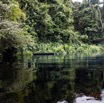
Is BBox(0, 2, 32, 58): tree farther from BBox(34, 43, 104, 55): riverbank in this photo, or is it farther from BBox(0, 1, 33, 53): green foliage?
BBox(34, 43, 104, 55): riverbank

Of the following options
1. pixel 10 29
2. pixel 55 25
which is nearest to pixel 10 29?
pixel 10 29

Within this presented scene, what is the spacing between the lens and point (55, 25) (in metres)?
41.6

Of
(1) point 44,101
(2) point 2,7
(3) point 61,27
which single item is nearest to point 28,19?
(3) point 61,27

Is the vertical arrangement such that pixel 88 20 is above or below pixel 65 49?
above

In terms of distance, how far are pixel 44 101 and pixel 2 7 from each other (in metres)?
18.9

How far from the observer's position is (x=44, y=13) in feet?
131

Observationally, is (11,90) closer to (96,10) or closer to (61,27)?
(61,27)

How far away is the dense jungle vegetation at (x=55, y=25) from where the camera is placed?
33.1 meters

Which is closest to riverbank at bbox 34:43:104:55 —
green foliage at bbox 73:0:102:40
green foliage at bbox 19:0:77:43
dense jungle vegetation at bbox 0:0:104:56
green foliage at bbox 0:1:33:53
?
dense jungle vegetation at bbox 0:0:104:56

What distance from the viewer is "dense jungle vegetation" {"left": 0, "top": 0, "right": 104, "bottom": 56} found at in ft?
109

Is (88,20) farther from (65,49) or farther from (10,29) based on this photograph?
(10,29)

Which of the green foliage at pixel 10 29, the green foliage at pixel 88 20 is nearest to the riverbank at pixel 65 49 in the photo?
the green foliage at pixel 88 20

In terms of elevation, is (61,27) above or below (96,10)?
below

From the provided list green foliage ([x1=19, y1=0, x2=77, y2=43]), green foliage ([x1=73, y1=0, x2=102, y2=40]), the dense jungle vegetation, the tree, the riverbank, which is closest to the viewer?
the tree
